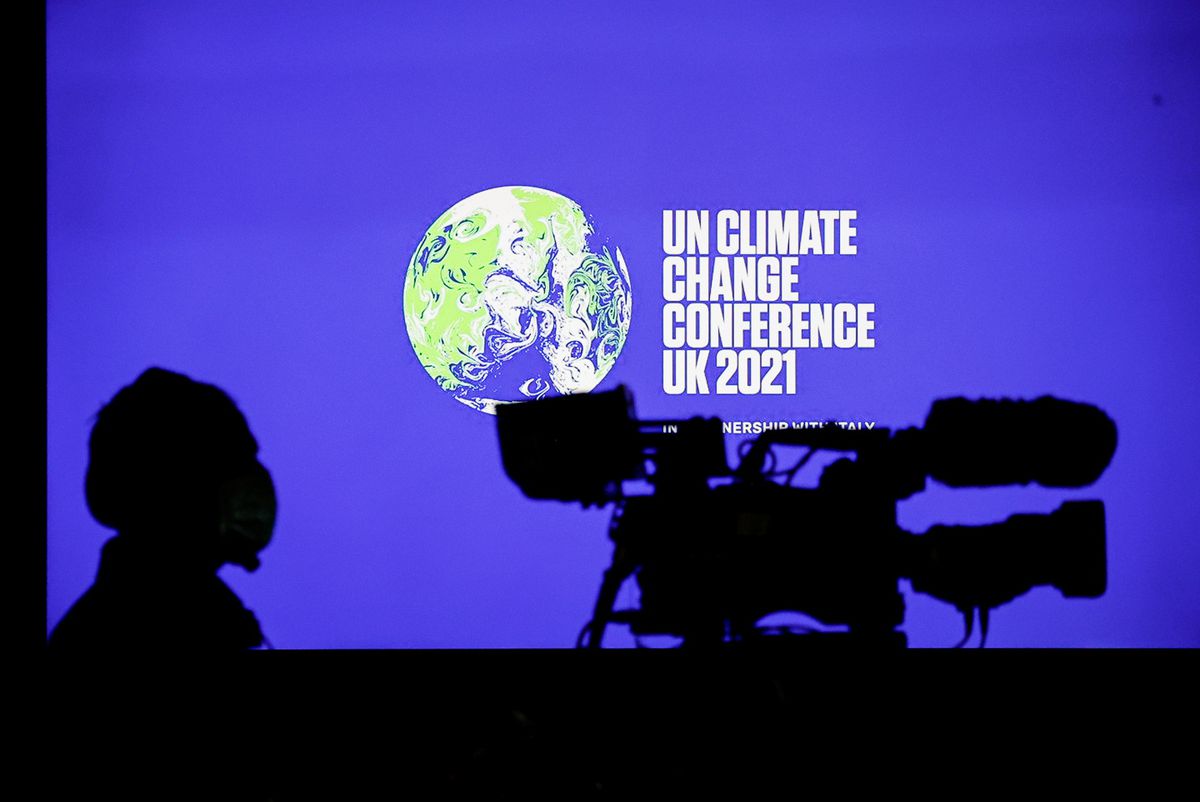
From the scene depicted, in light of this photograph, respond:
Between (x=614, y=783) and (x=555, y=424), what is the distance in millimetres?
762

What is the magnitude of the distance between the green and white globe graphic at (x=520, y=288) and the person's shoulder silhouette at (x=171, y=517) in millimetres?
485

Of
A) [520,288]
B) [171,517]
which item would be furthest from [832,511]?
[171,517]

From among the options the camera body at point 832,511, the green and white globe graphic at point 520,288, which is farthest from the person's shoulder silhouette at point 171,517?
the camera body at point 832,511

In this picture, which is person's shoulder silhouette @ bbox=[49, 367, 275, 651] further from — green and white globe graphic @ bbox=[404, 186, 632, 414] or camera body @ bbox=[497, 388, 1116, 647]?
camera body @ bbox=[497, 388, 1116, 647]

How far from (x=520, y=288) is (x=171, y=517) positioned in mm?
872

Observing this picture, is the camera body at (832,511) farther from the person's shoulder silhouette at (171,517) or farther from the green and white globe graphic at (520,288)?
the person's shoulder silhouette at (171,517)

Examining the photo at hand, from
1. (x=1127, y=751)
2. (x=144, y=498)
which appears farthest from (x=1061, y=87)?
(x=144, y=498)

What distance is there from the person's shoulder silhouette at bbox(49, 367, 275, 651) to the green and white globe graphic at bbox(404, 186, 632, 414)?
1.59 ft

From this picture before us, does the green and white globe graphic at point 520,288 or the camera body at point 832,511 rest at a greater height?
the green and white globe graphic at point 520,288

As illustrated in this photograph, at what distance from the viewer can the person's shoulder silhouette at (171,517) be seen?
172 cm

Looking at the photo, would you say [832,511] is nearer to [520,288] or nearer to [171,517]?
[520,288]

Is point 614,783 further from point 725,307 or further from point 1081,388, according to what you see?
point 1081,388

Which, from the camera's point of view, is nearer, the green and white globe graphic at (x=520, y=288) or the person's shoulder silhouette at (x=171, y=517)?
the person's shoulder silhouette at (x=171, y=517)

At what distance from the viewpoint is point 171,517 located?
1808 millimetres
